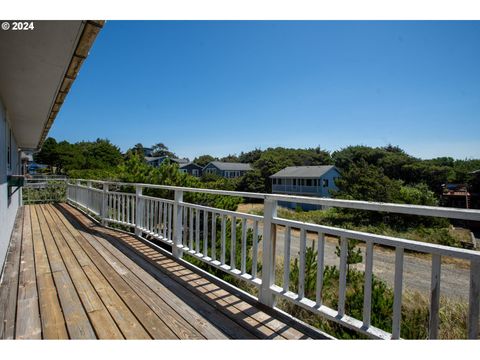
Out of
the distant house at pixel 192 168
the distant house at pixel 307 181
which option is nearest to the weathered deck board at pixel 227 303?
the distant house at pixel 307 181

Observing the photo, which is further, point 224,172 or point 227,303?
point 224,172

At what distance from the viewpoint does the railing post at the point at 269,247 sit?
224cm

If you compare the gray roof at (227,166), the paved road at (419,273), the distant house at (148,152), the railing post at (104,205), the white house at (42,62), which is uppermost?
the distant house at (148,152)

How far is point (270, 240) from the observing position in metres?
2.25

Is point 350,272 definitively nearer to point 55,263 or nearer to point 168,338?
point 168,338

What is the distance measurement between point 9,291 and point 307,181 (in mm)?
31256

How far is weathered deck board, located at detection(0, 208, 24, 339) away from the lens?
6.33ft

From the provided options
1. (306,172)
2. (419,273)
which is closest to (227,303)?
(419,273)

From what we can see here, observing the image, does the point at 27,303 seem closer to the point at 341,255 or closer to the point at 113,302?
the point at 113,302

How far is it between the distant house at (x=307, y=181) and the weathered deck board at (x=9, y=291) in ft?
85.5

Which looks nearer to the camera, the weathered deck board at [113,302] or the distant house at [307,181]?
the weathered deck board at [113,302]

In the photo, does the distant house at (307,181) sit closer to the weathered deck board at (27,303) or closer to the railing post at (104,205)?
the railing post at (104,205)

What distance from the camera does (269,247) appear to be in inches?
88.5
